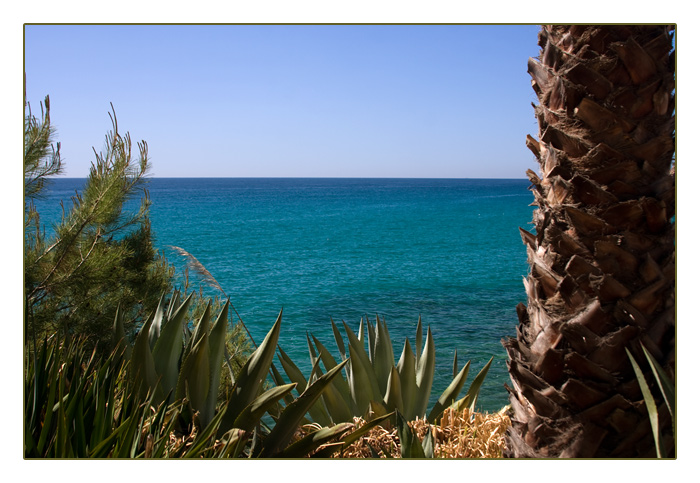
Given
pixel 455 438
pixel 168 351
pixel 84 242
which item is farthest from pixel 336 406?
pixel 84 242

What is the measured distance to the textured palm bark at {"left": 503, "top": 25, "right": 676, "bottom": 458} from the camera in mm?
1340

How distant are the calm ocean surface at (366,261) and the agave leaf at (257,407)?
2343 millimetres

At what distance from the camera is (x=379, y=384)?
264 cm

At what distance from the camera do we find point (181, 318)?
6.95 feet

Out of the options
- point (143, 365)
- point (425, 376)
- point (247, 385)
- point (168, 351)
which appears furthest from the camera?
point (425, 376)

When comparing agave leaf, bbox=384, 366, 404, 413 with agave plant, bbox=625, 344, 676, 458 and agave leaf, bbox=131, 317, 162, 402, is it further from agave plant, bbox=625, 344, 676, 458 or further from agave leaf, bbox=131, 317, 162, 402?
agave plant, bbox=625, 344, 676, 458

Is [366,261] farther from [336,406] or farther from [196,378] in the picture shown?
[196,378]

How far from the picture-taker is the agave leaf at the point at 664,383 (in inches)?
51.8

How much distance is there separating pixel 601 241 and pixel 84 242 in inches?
116

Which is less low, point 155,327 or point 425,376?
point 155,327

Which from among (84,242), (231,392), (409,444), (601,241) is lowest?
(409,444)

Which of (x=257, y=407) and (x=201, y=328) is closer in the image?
(x=257, y=407)

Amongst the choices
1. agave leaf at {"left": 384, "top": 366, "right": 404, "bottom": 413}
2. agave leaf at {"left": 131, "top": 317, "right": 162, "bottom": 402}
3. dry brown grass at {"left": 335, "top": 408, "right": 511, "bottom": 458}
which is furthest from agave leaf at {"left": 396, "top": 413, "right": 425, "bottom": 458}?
agave leaf at {"left": 131, "top": 317, "right": 162, "bottom": 402}

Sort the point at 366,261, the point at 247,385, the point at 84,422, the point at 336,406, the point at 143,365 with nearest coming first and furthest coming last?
the point at 84,422 < the point at 247,385 < the point at 143,365 < the point at 336,406 < the point at 366,261
